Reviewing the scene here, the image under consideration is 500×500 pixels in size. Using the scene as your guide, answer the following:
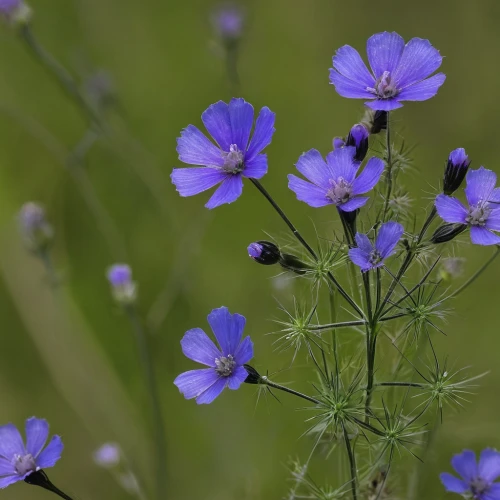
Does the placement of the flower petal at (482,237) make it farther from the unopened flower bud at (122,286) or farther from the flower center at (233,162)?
the unopened flower bud at (122,286)

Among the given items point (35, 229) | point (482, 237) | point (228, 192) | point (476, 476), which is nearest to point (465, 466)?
point (476, 476)

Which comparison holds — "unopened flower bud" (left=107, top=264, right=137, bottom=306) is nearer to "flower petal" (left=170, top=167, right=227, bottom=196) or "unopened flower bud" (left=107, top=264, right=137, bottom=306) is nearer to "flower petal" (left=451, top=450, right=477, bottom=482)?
"flower petal" (left=170, top=167, right=227, bottom=196)

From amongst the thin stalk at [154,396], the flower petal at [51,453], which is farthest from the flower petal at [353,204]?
the thin stalk at [154,396]

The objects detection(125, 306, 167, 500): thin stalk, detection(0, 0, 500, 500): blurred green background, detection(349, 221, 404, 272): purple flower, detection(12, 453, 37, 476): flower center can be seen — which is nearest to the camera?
detection(349, 221, 404, 272): purple flower

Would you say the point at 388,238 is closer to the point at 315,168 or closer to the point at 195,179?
the point at 315,168

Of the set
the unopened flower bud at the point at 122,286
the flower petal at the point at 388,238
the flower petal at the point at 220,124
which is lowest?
the unopened flower bud at the point at 122,286

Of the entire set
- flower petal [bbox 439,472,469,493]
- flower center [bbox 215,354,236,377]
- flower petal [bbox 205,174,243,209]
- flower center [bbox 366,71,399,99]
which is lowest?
flower petal [bbox 439,472,469,493]

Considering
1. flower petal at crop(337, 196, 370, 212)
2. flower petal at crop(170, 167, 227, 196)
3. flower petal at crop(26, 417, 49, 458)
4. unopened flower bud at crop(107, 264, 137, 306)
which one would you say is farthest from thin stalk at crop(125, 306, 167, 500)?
flower petal at crop(337, 196, 370, 212)
